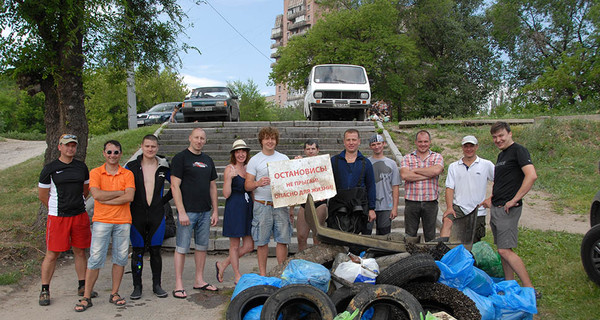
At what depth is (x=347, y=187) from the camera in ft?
16.8

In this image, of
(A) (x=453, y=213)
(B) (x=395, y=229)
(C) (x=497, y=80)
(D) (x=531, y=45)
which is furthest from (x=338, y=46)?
(A) (x=453, y=213)

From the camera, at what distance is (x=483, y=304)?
3.92 meters

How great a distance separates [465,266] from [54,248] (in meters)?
4.31

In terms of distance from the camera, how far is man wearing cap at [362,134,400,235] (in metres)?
5.45

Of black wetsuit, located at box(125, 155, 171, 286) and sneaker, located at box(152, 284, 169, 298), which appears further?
sneaker, located at box(152, 284, 169, 298)

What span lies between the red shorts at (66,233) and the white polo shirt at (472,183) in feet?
14.3

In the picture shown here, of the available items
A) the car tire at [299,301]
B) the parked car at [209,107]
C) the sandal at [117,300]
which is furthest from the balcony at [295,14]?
the car tire at [299,301]

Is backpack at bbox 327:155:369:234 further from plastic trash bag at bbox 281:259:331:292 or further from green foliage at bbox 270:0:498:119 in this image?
green foliage at bbox 270:0:498:119

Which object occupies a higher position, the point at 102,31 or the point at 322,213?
the point at 102,31

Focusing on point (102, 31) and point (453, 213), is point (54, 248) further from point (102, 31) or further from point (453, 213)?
point (453, 213)

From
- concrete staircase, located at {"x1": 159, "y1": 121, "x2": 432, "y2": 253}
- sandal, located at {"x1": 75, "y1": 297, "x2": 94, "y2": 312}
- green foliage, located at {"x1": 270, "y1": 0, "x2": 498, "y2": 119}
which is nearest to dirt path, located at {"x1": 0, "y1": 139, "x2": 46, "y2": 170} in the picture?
concrete staircase, located at {"x1": 159, "y1": 121, "x2": 432, "y2": 253}

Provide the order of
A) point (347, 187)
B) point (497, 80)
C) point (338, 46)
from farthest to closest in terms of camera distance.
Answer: point (497, 80) → point (338, 46) → point (347, 187)

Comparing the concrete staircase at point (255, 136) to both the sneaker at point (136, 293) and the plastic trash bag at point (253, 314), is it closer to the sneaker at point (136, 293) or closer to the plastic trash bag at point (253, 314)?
the sneaker at point (136, 293)

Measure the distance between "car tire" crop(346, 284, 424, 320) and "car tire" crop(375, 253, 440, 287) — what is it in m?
0.23
